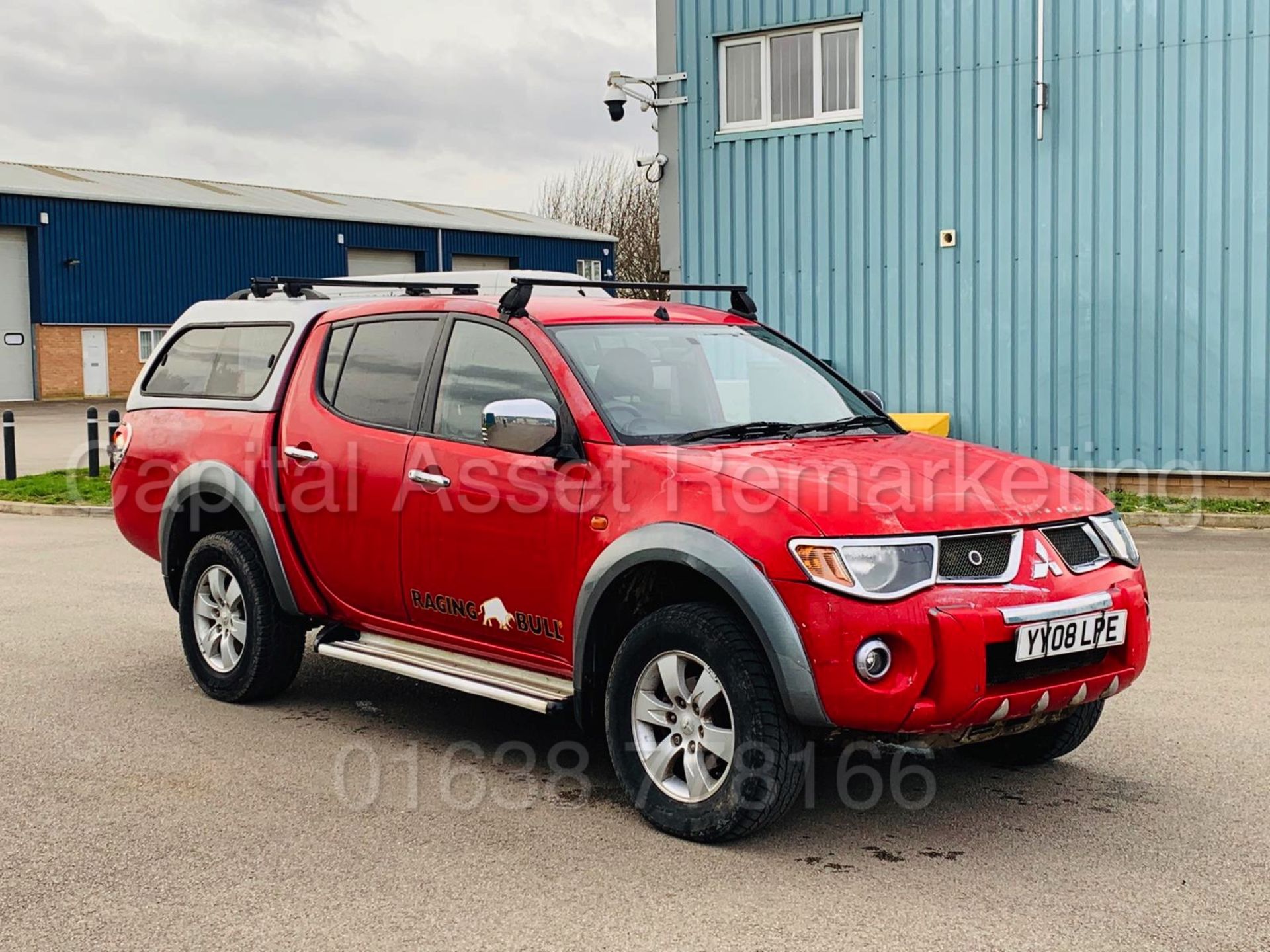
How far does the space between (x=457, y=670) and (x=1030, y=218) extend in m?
10.8

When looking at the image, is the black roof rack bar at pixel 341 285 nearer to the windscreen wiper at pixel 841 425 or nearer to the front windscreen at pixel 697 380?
the front windscreen at pixel 697 380

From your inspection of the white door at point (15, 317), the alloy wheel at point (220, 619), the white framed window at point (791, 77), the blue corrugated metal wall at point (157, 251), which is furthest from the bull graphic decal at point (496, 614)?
the blue corrugated metal wall at point (157, 251)

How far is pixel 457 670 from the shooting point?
5844mm

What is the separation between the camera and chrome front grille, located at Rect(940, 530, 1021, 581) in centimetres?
473

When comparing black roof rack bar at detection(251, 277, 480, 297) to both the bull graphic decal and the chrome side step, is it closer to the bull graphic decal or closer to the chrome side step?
the chrome side step

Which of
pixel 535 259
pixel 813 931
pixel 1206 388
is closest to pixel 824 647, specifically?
pixel 813 931

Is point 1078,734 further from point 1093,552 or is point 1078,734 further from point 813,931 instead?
point 813,931

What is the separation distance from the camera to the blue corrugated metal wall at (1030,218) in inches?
559

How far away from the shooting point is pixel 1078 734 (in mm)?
5691

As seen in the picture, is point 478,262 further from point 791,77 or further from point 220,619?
point 220,619

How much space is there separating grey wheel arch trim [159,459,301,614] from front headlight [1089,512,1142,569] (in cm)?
347

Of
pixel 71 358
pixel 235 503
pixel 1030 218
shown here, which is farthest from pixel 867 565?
pixel 71 358

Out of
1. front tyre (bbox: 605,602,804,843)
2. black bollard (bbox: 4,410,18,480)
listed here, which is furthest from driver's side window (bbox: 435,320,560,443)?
black bollard (bbox: 4,410,18,480)

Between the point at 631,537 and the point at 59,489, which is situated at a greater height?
the point at 631,537
